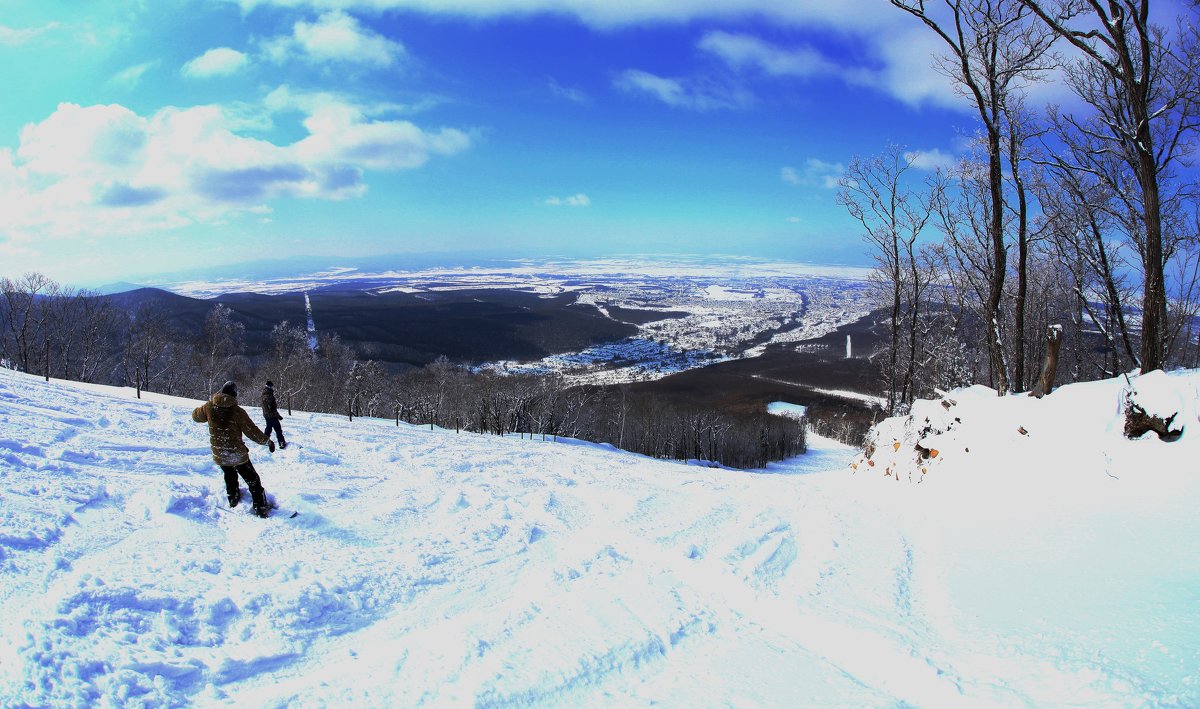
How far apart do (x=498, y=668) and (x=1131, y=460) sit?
27.4ft

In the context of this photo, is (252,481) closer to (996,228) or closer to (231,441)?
(231,441)

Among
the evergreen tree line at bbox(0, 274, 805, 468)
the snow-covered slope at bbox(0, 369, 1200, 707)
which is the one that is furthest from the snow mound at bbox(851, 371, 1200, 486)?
the evergreen tree line at bbox(0, 274, 805, 468)

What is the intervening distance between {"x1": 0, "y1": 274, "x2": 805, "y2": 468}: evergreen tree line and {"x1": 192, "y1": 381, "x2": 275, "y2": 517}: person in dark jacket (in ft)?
98.4

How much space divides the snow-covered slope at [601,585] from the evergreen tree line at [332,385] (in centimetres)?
3006

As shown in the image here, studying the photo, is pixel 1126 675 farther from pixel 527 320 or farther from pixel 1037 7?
pixel 527 320

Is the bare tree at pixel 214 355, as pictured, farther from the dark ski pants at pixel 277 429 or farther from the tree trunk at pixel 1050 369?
the tree trunk at pixel 1050 369

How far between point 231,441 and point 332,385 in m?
47.8

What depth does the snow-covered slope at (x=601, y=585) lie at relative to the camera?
3615 millimetres

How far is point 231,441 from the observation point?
261 inches

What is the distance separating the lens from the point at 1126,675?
3.48m

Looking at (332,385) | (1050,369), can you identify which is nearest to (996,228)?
(1050,369)

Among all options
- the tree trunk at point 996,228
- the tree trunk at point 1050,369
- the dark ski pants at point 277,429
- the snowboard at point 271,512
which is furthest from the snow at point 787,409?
the snowboard at point 271,512

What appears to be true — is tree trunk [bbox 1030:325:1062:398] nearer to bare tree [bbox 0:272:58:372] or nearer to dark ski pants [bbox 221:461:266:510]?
dark ski pants [bbox 221:461:266:510]

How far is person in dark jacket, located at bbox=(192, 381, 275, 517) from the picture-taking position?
6598 mm
